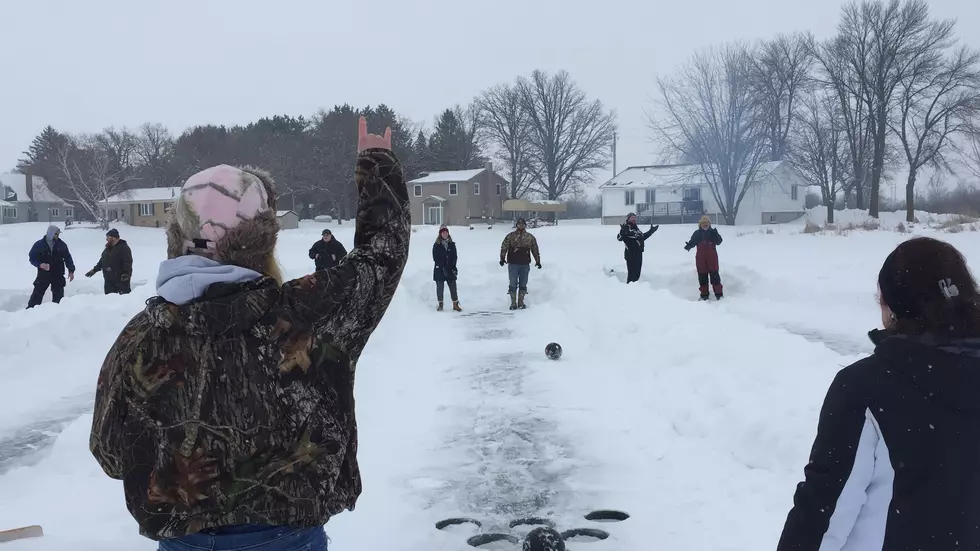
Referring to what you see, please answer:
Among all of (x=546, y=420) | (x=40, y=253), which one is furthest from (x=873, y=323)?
(x=40, y=253)

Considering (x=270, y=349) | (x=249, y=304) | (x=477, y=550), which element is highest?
(x=249, y=304)

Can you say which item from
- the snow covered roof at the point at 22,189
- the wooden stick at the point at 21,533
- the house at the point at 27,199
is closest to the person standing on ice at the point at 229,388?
the wooden stick at the point at 21,533

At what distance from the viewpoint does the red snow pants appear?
49.2 feet

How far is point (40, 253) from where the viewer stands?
14062 millimetres

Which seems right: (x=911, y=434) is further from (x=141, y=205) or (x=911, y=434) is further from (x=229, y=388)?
(x=141, y=205)

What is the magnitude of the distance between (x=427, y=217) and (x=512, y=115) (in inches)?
604

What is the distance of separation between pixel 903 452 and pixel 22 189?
292 feet

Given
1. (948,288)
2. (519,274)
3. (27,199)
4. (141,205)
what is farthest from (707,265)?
(27,199)

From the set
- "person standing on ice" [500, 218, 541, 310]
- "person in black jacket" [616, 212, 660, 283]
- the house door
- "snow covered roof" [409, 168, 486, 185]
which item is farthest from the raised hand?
the house door

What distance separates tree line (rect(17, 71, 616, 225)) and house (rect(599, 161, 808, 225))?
38.1ft

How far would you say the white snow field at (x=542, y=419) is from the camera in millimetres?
4605

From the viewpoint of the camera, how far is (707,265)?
1523 centimetres

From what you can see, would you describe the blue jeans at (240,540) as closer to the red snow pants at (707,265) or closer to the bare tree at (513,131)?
the red snow pants at (707,265)

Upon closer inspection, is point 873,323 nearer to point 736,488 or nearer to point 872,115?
point 736,488
